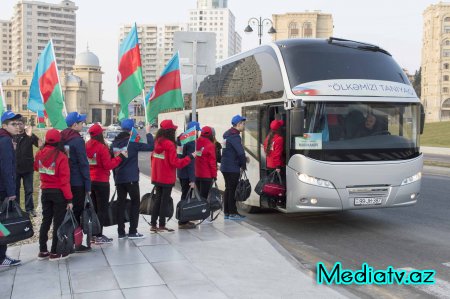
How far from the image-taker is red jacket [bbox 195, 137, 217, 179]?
29.5 feet

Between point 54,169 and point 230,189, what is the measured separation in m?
3.75

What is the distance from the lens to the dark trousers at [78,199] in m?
A: 6.98

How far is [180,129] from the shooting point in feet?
53.1

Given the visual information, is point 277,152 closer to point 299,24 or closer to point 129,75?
point 129,75

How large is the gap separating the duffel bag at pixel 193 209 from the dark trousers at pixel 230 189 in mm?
986

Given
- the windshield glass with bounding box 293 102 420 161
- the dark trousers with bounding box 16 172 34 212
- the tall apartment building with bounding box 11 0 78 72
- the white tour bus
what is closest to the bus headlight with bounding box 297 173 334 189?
the white tour bus

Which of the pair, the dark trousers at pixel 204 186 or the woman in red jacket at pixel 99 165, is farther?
the dark trousers at pixel 204 186

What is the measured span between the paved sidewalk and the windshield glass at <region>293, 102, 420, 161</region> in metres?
1.89

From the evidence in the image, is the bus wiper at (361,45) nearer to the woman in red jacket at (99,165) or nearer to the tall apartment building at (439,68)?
the woman in red jacket at (99,165)

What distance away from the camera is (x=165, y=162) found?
26.7ft

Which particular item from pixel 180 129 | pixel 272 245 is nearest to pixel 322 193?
pixel 272 245

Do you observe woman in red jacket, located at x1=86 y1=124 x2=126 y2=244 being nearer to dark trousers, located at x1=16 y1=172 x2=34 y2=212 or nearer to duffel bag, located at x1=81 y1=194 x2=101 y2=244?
duffel bag, located at x1=81 y1=194 x2=101 y2=244

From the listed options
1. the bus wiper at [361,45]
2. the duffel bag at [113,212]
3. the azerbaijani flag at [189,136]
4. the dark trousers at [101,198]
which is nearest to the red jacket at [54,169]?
the dark trousers at [101,198]
